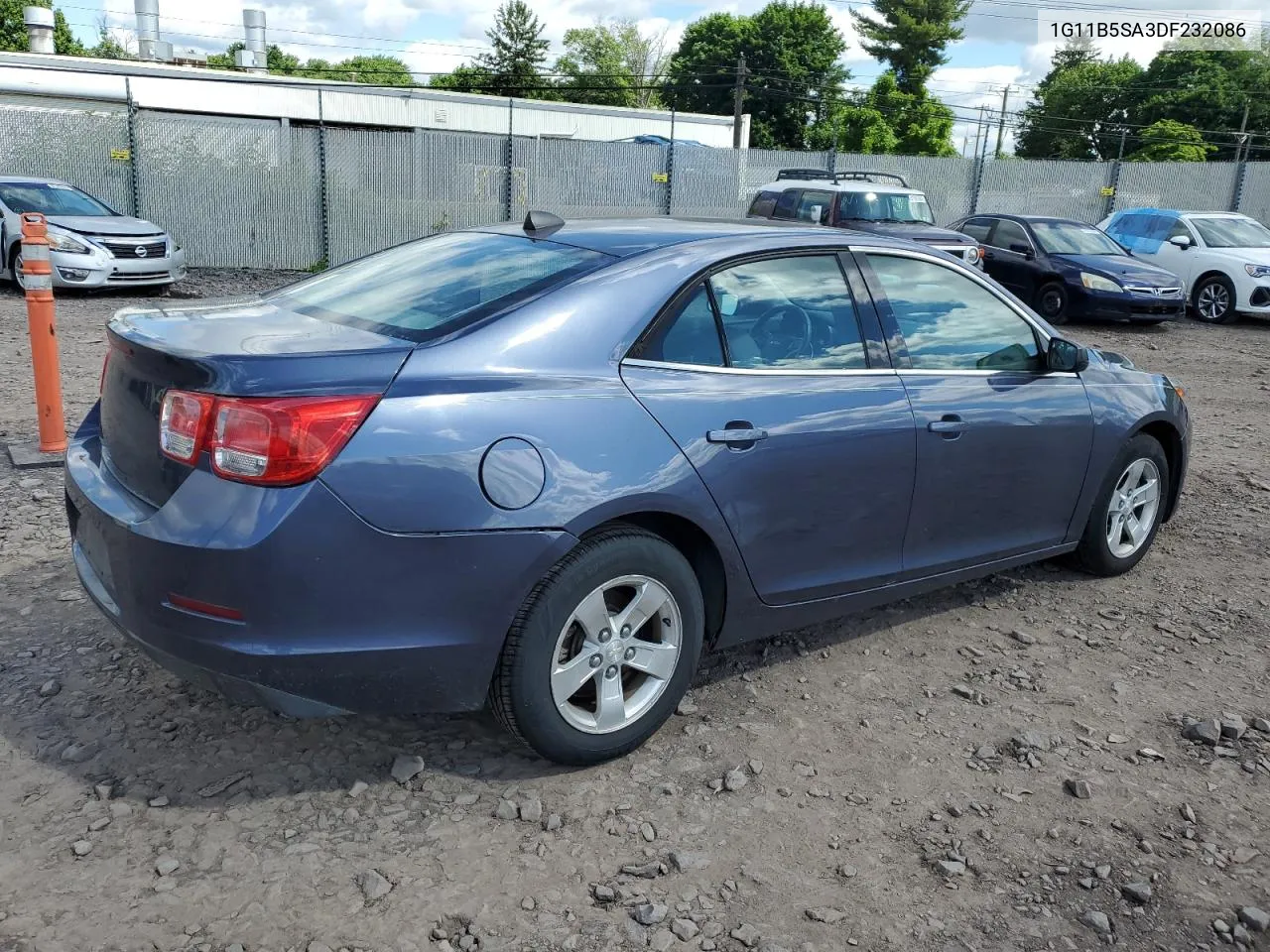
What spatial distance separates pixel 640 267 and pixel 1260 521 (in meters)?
4.45

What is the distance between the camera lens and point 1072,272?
14992 millimetres

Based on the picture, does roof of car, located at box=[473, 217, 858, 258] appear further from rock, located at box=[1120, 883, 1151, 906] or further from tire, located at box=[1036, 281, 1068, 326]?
tire, located at box=[1036, 281, 1068, 326]

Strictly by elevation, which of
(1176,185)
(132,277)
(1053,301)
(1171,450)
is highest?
(1176,185)

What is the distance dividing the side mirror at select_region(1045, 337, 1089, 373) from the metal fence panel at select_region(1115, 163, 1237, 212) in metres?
22.3

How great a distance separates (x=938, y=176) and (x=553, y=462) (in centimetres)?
2259

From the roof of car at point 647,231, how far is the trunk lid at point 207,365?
0.85 meters

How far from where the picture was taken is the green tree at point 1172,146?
4947cm

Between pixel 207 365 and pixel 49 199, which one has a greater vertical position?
pixel 207 365

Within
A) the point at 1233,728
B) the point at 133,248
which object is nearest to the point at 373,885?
the point at 1233,728

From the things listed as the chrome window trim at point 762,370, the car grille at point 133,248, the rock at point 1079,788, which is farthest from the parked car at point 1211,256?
the rock at point 1079,788

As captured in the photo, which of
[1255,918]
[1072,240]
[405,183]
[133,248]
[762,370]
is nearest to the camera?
[1255,918]

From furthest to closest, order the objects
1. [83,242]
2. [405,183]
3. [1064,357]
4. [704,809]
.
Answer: [405,183] < [83,242] < [1064,357] < [704,809]

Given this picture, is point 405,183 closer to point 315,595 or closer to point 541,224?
point 541,224

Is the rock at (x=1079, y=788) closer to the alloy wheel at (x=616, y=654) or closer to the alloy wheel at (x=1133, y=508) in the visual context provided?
the alloy wheel at (x=616, y=654)
